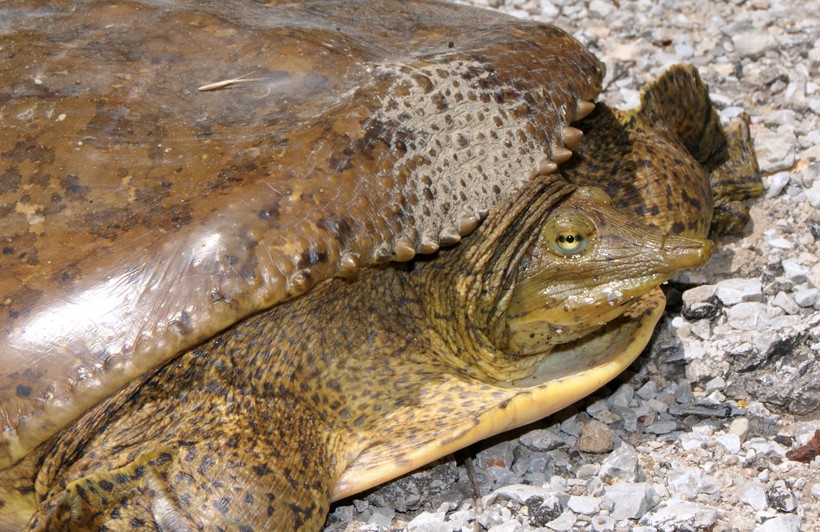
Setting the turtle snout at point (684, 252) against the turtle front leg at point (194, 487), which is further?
the turtle snout at point (684, 252)

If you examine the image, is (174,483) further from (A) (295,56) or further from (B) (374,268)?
(A) (295,56)

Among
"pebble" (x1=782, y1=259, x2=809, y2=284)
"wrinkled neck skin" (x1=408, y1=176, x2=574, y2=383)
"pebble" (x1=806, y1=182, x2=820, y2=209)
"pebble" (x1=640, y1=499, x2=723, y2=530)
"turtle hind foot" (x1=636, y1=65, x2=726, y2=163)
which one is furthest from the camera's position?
"pebble" (x1=806, y1=182, x2=820, y2=209)

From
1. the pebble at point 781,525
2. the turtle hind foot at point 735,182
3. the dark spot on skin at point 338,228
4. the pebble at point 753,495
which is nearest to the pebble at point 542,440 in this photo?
the pebble at point 753,495

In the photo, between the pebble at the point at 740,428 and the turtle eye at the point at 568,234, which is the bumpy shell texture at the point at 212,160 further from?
the pebble at the point at 740,428

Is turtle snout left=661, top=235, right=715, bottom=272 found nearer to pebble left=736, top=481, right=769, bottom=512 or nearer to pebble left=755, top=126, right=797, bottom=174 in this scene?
pebble left=736, top=481, right=769, bottom=512

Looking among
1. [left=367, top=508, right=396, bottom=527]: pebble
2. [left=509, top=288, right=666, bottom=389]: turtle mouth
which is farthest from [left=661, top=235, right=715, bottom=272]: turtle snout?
[left=367, top=508, right=396, bottom=527]: pebble

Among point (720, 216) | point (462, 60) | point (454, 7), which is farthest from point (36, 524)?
point (720, 216)

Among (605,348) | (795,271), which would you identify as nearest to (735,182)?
(795,271)
